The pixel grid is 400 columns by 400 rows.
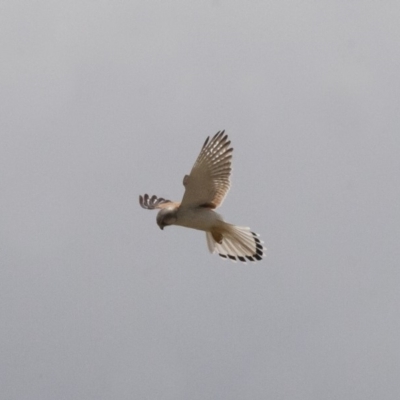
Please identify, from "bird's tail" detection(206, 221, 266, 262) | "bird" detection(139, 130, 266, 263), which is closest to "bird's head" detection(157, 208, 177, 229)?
"bird" detection(139, 130, 266, 263)

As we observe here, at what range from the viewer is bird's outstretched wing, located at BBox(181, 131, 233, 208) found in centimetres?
2334

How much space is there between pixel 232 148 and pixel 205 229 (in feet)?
4.58

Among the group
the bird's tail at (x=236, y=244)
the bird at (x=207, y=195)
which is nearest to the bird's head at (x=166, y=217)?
the bird at (x=207, y=195)

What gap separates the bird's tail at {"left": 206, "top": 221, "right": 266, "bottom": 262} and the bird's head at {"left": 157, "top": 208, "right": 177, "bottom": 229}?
84 cm

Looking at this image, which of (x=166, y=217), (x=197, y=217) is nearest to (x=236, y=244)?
(x=197, y=217)

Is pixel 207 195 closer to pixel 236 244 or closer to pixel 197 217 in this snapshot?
pixel 197 217

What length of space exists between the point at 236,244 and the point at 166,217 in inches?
58.8

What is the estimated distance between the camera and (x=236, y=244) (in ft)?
79.8

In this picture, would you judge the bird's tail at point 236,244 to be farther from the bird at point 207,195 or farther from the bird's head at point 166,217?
the bird's head at point 166,217

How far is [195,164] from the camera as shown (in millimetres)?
23281

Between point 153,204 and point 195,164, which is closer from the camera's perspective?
point 195,164

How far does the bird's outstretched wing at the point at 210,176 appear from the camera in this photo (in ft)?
76.6

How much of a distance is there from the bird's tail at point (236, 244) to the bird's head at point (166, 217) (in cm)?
84

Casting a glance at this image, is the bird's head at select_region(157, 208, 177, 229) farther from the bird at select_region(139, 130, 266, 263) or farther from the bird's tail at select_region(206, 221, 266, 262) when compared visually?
the bird's tail at select_region(206, 221, 266, 262)
